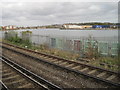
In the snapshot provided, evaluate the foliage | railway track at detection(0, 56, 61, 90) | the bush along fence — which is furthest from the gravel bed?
the bush along fence

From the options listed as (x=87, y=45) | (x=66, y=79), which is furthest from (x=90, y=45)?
(x=66, y=79)

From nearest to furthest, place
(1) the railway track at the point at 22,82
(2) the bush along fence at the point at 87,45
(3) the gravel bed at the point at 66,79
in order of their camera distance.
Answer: (1) the railway track at the point at 22,82 < (3) the gravel bed at the point at 66,79 < (2) the bush along fence at the point at 87,45

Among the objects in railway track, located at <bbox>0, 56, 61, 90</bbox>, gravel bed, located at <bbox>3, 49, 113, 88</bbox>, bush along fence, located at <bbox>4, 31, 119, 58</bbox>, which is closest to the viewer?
railway track, located at <bbox>0, 56, 61, 90</bbox>

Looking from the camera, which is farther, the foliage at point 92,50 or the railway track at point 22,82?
the foliage at point 92,50

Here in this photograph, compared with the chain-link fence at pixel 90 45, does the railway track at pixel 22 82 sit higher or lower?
lower

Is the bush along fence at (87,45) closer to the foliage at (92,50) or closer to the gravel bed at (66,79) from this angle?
the foliage at (92,50)

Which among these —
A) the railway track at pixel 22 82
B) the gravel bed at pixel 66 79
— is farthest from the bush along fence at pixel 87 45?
the railway track at pixel 22 82

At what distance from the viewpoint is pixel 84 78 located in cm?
655

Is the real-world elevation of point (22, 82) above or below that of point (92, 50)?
below

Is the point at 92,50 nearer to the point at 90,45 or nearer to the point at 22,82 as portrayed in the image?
the point at 90,45

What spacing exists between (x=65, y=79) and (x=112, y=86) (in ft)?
7.48

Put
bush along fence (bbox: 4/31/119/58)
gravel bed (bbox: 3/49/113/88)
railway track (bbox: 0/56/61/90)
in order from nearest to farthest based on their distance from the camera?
railway track (bbox: 0/56/61/90) → gravel bed (bbox: 3/49/113/88) → bush along fence (bbox: 4/31/119/58)

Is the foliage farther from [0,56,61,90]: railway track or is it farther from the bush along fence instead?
[0,56,61,90]: railway track

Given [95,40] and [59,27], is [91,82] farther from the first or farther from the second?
[59,27]
